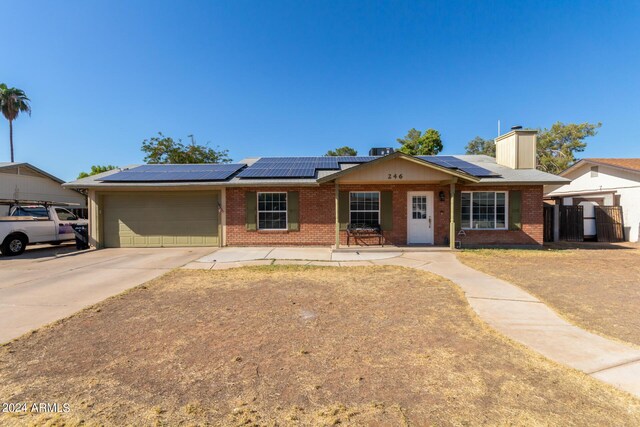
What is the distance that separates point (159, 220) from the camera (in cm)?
1237

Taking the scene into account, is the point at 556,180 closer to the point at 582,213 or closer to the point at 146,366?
the point at 582,213

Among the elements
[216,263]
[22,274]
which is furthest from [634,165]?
[22,274]

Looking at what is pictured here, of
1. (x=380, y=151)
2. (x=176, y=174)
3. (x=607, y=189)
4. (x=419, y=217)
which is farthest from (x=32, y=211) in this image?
(x=607, y=189)

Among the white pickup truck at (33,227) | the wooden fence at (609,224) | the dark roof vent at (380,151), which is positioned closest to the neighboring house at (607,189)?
the wooden fence at (609,224)

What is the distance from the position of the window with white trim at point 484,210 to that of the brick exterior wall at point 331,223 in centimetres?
23

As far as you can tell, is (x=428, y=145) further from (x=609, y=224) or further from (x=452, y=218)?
(x=452, y=218)

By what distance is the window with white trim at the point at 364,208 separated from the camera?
12023 millimetres

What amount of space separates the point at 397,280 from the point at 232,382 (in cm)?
489

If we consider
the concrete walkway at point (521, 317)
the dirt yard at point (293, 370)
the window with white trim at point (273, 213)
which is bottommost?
the dirt yard at point (293, 370)

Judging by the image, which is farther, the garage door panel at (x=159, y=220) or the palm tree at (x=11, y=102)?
the palm tree at (x=11, y=102)

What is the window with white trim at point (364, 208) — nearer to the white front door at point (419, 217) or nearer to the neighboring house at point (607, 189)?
the white front door at point (419, 217)

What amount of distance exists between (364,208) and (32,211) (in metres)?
13.7

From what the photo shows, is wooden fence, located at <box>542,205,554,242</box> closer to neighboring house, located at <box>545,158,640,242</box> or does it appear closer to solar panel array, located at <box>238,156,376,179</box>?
neighboring house, located at <box>545,158,640,242</box>

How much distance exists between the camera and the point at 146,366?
127 inches
